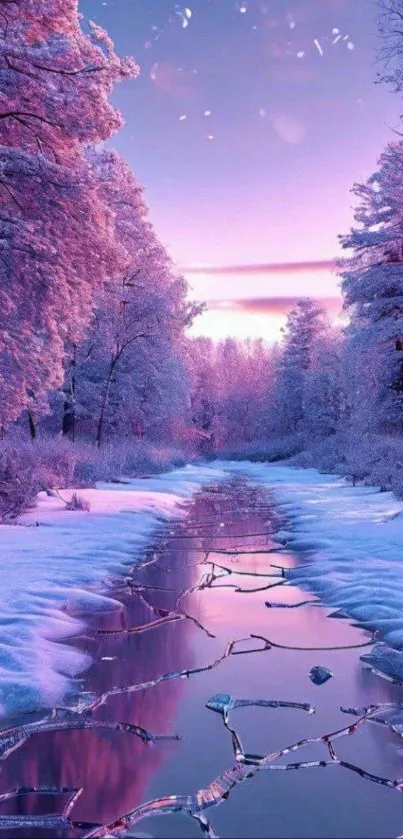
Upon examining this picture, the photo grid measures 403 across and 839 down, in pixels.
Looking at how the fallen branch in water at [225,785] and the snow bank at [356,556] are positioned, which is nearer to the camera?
the fallen branch in water at [225,785]

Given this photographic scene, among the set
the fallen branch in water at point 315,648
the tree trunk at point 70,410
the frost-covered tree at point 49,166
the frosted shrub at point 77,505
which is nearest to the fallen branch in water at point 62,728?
the fallen branch in water at point 315,648

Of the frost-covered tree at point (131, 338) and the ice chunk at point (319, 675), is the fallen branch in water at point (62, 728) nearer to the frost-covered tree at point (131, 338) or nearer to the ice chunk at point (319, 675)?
the ice chunk at point (319, 675)

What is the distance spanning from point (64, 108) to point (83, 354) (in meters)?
17.6

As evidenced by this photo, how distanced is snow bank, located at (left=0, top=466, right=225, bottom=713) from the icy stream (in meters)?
0.19

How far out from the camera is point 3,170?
33.9 ft

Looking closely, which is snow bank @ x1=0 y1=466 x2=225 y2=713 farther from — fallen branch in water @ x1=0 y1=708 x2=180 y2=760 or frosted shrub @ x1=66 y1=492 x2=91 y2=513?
fallen branch in water @ x1=0 y1=708 x2=180 y2=760

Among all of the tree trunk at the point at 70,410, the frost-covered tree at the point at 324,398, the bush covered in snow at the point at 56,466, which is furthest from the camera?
the frost-covered tree at the point at 324,398

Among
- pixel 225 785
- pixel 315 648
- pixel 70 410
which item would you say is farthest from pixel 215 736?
pixel 70 410

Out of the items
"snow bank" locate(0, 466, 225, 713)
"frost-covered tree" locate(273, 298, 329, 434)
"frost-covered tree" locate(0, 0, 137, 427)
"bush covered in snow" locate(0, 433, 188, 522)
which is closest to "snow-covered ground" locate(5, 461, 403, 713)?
"snow bank" locate(0, 466, 225, 713)

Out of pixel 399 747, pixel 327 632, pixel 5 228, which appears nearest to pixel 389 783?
pixel 399 747

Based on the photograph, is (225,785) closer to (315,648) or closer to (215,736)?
(215,736)

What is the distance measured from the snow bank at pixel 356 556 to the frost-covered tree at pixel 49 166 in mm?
5228

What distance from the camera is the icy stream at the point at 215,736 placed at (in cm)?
244

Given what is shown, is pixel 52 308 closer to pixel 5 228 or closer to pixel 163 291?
pixel 5 228
